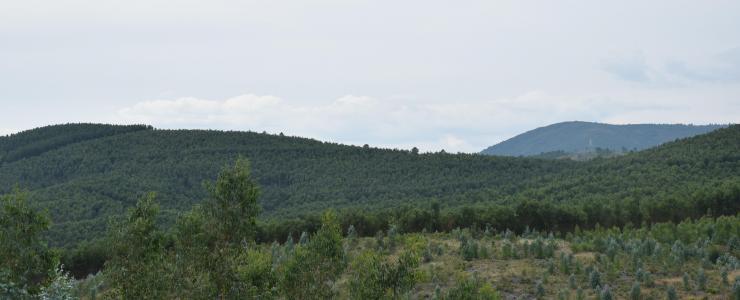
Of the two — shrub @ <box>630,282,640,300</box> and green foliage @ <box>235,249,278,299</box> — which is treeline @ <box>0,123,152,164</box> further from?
green foliage @ <box>235,249,278,299</box>

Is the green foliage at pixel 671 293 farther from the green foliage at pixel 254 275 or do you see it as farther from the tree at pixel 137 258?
the tree at pixel 137 258

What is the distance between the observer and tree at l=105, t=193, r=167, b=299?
2017cm

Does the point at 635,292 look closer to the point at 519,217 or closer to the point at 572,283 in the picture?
the point at 572,283

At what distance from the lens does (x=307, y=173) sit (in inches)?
5915

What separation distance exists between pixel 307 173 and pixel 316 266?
12928 centimetres

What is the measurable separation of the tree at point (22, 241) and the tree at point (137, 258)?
199 centimetres

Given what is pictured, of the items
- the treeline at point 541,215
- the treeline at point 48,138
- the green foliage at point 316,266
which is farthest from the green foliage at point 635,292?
the treeline at point 48,138

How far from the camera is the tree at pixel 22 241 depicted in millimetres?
20062

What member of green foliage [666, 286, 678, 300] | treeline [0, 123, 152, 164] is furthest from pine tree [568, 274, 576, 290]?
treeline [0, 123, 152, 164]

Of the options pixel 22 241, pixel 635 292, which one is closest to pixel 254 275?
pixel 22 241

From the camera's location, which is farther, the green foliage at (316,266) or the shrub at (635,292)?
the shrub at (635,292)

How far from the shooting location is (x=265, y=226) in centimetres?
7688

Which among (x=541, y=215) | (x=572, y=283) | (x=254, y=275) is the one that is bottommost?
(x=572, y=283)

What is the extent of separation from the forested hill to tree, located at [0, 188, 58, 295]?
68814mm
